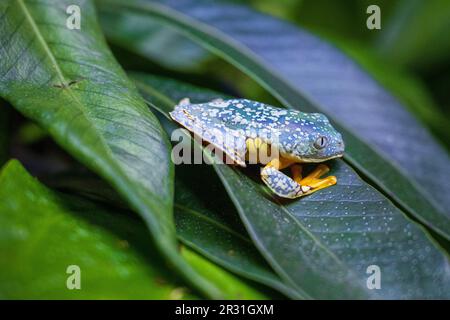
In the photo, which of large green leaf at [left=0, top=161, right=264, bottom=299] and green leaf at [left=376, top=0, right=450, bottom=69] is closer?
large green leaf at [left=0, top=161, right=264, bottom=299]

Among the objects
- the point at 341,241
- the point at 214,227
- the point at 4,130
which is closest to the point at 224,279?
the point at 214,227

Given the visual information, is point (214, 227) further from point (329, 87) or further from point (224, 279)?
point (329, 87)

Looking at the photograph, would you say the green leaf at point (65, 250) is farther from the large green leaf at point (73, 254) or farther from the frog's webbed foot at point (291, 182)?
the frog's webbed foot at point (291, 182)

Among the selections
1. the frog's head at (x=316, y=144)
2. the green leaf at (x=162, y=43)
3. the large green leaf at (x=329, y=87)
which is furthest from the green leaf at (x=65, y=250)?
the green leaf at (x=162, y=43)

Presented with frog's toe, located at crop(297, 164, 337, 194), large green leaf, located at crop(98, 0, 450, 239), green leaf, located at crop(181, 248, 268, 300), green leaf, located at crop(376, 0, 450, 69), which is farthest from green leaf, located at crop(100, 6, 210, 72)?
green leaf, located at crop(181, 248, 268, 300)

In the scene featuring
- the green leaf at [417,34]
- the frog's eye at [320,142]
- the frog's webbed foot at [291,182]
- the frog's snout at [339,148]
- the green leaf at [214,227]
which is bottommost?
the green leaf at [214,227]

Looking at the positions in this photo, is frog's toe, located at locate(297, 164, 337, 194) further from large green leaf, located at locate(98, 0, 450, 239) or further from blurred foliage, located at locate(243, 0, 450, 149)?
blurred foliage, located at locate(243, 0, 450, 149)

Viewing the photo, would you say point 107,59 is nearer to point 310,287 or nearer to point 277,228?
point 277,228
